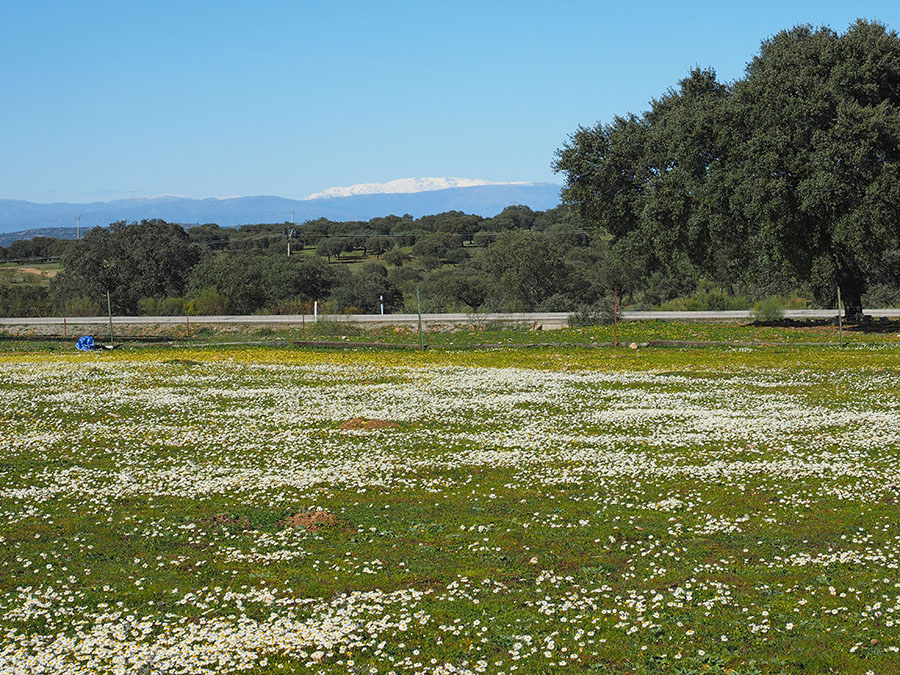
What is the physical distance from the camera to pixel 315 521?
13195mm

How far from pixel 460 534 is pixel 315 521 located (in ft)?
7.84

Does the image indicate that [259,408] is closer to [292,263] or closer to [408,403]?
[408,403]

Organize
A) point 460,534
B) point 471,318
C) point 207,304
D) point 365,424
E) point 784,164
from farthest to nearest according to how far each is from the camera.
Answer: point 207,304 < point 471,318 < point 784,164 < point 365,424 < point 460,534

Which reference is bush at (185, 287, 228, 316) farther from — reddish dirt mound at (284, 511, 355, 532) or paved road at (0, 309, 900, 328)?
reddish dirt mound at (284, 511, 355, 532)

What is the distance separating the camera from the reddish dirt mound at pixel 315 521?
42.4 feet

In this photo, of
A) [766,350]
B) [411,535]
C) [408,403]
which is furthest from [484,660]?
[766,350]

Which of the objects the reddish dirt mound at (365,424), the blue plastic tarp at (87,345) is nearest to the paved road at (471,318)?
the blue plastic tarp at (87,345)

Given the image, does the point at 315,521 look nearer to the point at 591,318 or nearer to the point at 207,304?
the point at 591,318

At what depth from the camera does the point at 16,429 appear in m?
22.4

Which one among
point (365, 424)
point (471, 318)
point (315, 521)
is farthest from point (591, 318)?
point (315, 521)

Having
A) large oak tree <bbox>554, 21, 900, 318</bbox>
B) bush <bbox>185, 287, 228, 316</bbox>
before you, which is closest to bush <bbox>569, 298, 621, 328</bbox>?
large oak tree <bbox>554, 21, 900, 318</bbox>

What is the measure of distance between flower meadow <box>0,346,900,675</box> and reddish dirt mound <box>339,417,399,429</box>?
109 millimetres

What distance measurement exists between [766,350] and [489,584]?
94.3 ft

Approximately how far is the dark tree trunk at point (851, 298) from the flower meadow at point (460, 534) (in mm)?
19937
